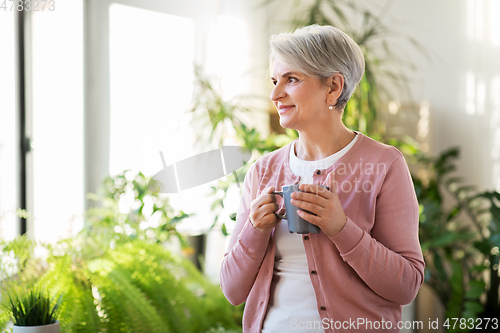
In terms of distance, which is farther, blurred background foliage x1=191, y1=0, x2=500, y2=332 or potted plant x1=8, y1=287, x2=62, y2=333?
blurred background foliage x1=191, y1=0, x2=500, y2=332

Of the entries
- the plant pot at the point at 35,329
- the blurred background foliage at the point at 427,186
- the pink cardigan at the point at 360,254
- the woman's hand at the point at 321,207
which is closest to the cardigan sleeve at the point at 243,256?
the pink cardigan at the point at 360,254

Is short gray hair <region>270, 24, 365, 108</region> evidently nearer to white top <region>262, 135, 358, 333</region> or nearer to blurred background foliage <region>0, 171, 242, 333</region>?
white top <region>262, 135, 358, 333</region>

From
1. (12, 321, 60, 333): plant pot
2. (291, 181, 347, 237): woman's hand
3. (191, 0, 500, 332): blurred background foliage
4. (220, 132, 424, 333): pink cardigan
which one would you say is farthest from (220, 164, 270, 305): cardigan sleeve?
(191, 0, 500, 332): blurred background foliage

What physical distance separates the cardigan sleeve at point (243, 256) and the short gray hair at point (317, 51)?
0.99 feet

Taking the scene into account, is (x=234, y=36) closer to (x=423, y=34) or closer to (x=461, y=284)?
(x=423, y=34)

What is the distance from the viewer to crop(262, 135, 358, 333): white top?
3.18 feet

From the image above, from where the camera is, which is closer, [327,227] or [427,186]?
[327,227]

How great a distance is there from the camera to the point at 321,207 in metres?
0.89

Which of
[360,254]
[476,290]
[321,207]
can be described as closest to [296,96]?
[321,207]

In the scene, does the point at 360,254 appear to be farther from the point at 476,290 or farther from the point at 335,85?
the point at 476,290

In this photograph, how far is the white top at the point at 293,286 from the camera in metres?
0.97

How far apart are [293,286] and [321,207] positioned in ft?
0.72

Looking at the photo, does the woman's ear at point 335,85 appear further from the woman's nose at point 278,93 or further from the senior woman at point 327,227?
the woman's nose at point 278,93

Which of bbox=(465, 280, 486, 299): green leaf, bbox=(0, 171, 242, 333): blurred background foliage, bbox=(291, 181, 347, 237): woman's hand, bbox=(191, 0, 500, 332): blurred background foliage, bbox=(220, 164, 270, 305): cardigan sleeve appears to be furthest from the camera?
bbox=(465, 280, 486, 299): green leaf
